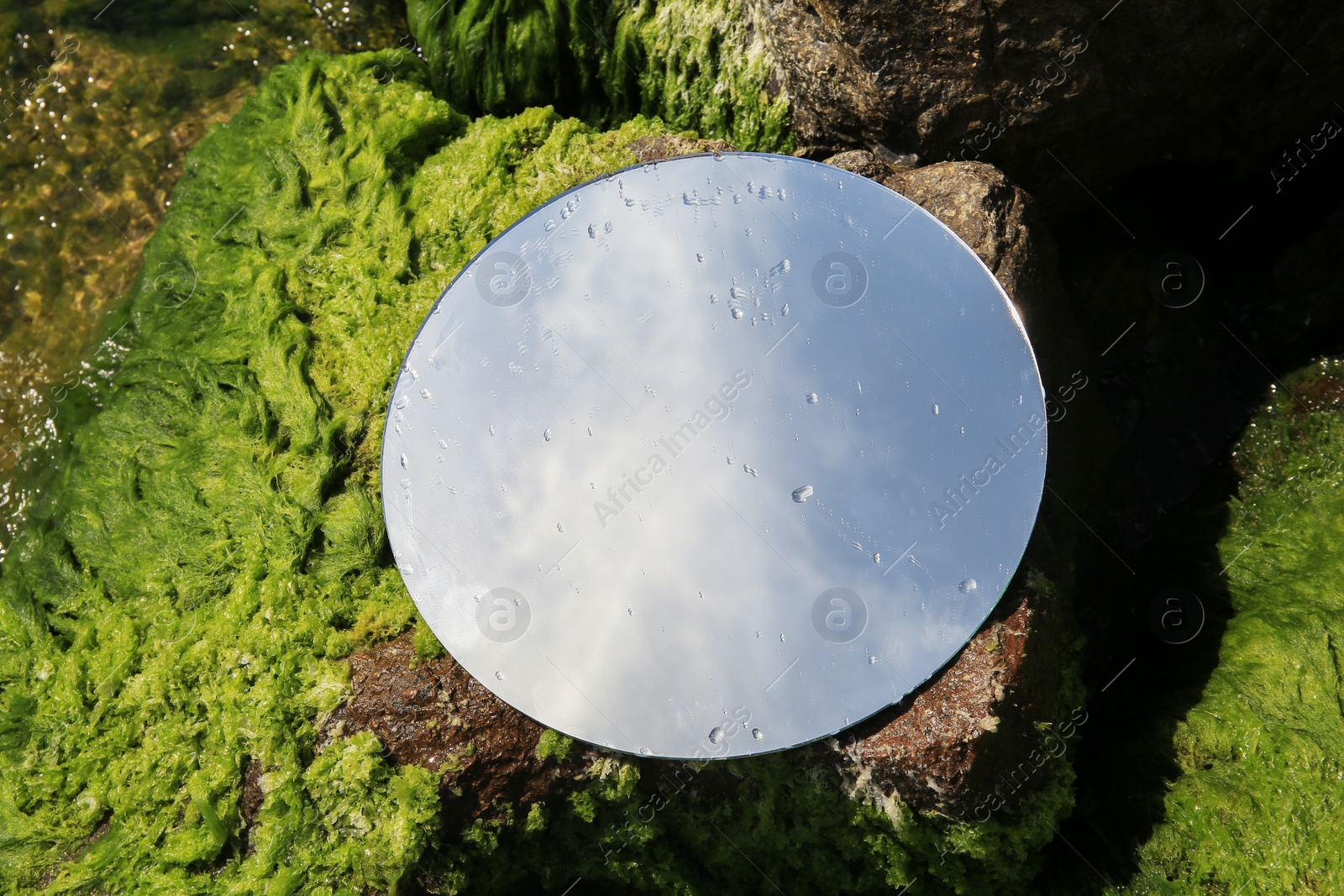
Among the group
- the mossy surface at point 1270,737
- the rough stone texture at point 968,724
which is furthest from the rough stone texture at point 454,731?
the mossy surface at point 1270,737

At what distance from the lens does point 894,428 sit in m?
2.66

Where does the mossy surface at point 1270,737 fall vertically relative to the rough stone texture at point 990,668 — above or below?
below

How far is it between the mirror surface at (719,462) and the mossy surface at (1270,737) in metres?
1.28

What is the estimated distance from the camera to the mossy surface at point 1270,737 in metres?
2.89

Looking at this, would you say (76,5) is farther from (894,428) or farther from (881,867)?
(881,867)

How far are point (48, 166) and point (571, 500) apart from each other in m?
4.15

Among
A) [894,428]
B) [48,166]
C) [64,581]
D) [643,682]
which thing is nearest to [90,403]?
[64,581]

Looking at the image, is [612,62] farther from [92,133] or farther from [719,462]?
[92,133]

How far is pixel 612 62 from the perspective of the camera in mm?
4195

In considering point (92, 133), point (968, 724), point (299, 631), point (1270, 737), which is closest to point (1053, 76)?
point (968, 724)

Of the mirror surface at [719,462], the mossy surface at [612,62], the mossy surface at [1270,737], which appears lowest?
the mossy surface at [1270,737]

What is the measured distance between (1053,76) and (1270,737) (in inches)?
97.8

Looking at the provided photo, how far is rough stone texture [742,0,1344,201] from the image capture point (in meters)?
3.13

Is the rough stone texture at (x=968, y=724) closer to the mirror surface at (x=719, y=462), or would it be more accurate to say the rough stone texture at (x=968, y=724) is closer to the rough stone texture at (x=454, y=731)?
the mirror surface at (x=719, y=462)
